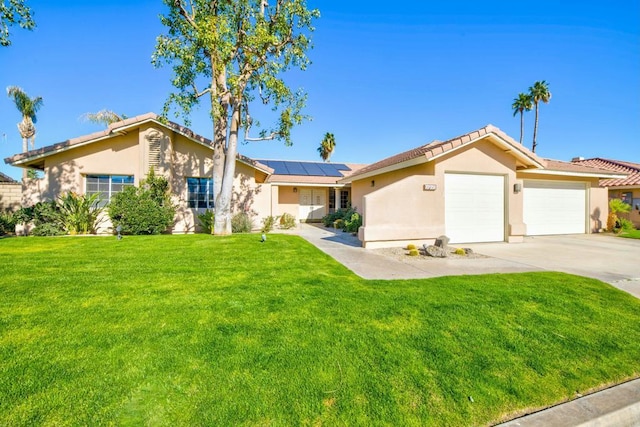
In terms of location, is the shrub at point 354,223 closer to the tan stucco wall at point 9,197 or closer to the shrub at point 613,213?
the shrub at point 613,213

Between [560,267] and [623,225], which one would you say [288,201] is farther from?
[623,225]

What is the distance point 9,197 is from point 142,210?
7.73 meters

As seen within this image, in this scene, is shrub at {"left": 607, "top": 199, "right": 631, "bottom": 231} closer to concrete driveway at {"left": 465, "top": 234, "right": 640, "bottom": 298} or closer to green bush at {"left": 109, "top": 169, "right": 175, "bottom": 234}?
concrete driveway at {"left": 465, "top": 234, "right": 640, "bottom": 298}

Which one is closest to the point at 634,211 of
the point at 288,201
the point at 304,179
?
the point at 304,179

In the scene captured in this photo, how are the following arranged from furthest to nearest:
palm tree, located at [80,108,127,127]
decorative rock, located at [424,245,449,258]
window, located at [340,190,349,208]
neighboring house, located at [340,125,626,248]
Answer: 1. palm tree, located at [80,108,127,127]
2. window, located at [340,190,349,208]
3. neighboring house, located at [340,125,626,248]
4. decorative rock, located at [424,245,449,258]

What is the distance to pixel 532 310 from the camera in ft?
14.5

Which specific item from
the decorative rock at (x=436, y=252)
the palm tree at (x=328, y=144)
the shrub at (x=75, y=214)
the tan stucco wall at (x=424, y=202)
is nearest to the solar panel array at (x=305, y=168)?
the tan stucco wall at (x=424, y=202)

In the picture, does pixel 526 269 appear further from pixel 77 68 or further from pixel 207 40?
pixel 77 68

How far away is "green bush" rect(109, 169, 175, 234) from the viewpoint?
11.5 metres

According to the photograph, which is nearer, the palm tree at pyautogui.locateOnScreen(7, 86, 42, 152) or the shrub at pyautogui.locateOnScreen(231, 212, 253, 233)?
the shrub at pyautogui.locateOnScreen(231, 212, 253, 233)

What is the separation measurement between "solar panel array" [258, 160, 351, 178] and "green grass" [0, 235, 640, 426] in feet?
55.2

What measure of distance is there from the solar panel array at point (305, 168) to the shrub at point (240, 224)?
27.9ft

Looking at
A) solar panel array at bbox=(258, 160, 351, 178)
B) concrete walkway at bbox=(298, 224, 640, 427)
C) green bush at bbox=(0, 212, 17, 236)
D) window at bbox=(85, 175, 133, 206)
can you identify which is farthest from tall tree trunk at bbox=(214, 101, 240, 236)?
solar panel array at bbox=(258, 160, 351, 178)

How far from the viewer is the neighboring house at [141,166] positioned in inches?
486
